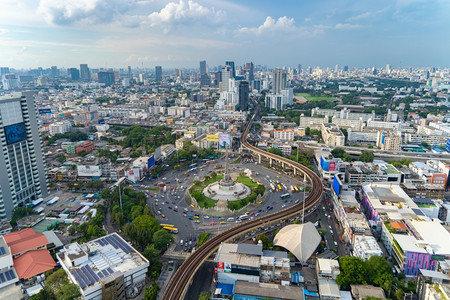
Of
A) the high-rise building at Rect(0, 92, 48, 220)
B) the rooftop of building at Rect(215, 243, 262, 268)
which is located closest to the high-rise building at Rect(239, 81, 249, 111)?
the high-rise building at Rect(0, 92, 48, 220)

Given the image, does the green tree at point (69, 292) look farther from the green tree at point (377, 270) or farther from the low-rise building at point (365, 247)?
the low-rise building at point (365, 247)

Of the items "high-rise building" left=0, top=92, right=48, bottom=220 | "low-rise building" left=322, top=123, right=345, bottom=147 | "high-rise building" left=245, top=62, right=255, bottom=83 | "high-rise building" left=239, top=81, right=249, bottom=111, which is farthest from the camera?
"high-rise building" left=245, top=62, right=255, bottom=83

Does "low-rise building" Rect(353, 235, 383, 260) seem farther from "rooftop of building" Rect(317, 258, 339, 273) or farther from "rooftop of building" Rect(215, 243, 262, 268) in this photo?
"rooftop of building" Rect(215, 243, 262, 268)

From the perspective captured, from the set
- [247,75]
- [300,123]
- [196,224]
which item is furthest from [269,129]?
[247,75]

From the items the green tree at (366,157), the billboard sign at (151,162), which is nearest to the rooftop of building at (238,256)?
the billboard sign at (151,162)

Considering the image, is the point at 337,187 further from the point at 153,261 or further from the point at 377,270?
the point at 153,261

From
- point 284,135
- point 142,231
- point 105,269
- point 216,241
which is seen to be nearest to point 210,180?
point 216,241

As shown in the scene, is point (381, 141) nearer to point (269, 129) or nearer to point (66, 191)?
point (269, 129)

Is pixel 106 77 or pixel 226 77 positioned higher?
pixel 106 77
